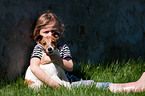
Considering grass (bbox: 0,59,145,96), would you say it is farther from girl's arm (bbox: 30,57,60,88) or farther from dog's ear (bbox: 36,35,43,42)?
dog's ear (bbox: 36,35,43,42)

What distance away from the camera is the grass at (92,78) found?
7.70 feet

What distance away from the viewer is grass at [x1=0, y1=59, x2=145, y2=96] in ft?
7.70

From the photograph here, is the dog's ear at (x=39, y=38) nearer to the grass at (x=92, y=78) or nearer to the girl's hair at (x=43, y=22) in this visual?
the girl's hair at (x=43, y=22)

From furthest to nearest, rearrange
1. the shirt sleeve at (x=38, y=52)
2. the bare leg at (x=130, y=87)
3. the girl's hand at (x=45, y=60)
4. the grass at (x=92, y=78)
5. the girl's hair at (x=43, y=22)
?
the girl's hair at (x=43, y=22) < the shirt sleeve at (x=38, y=52) < the girl's hand at (x=45, y=60) < the bare leg at (x=130, y=87) < the grass at (x=92, y=78)

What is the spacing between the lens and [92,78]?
3.25 m

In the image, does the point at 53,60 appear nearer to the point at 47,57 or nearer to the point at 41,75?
the point at 47,57

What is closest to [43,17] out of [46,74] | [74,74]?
[46,74]

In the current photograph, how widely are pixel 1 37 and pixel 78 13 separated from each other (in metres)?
1.39

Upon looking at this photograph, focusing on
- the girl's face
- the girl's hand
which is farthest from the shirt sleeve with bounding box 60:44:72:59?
the girl's hand

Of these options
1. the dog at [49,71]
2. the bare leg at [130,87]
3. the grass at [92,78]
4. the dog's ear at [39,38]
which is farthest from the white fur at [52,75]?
the bare leg at [130,87]

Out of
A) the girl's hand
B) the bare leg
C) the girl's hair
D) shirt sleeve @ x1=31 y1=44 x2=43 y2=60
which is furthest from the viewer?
the girl's hair

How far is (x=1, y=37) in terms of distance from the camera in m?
2.75

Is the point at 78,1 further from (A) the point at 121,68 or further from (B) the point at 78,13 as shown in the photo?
(A) the point at 121,68

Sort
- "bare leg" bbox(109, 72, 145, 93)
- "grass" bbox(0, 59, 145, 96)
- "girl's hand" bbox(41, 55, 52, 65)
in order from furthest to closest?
"girl's hand" bbox(41, 55, 52, 65)
"bare leg" bbox(109, 72, 145, 93)
"grass" bbox(0, 59, 145, 96)
